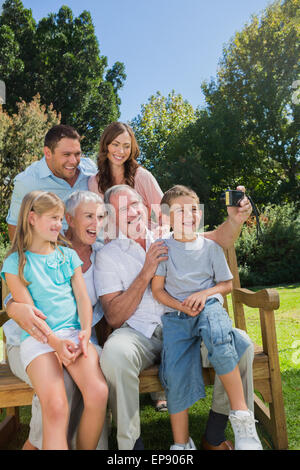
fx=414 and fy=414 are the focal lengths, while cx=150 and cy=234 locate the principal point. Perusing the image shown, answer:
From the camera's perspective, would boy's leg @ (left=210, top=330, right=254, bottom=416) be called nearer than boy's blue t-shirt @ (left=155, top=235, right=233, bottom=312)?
Yes

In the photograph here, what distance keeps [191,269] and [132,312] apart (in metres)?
0.45

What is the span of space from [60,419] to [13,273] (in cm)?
80

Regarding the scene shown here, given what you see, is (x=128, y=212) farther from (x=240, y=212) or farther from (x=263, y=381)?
(x=263, y=381)

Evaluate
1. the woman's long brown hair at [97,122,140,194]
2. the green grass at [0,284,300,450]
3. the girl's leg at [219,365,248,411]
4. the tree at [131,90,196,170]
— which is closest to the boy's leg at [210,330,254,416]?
the girl's leg at [219,365,248,411]

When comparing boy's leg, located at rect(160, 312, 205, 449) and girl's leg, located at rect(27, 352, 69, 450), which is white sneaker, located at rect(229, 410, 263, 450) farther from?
girl's leg, located at rect(27, 352, 69, 450)

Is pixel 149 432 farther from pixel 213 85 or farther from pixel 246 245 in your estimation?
pixel 213 85

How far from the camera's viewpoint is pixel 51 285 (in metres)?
2.32

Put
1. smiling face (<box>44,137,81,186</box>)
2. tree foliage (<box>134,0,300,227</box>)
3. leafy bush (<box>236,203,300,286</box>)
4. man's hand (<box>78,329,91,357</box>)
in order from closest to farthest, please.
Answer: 1. man's hand (<box>78,329,91,357</box>)
2. smiling face (<box>44,137,81,186</box>)
3. leafy bush (<box>236,203,300,286</box>)
4. tree foliage (<box>134,0,300,227</box>)

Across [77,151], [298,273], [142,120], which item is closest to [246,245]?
[298,273]

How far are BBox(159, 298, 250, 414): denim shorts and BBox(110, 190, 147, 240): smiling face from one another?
26.0 inches

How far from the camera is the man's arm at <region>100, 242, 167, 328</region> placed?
8.32ft

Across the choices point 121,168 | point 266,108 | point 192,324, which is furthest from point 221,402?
point 266,108

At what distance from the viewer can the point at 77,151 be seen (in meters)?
3.26
